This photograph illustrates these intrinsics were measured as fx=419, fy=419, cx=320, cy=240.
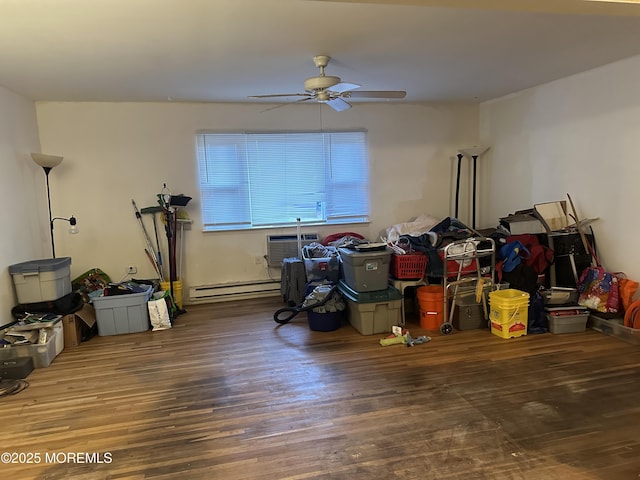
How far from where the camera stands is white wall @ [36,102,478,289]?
4901 mm

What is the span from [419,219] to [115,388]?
4.03 metres

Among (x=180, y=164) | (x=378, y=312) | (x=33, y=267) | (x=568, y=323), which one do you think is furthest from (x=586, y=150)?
(x=33, y=267)

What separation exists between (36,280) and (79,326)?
598 millimetres

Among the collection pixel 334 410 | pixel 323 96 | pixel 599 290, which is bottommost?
pixel 334 410

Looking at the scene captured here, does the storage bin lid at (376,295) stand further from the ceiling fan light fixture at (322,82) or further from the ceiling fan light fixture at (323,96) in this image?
the ceiling fan light fixture at (322,82)

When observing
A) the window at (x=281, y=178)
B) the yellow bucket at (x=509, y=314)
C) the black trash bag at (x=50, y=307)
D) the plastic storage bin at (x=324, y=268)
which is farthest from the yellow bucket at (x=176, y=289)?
the yellow bucket at (x=509, y=314)

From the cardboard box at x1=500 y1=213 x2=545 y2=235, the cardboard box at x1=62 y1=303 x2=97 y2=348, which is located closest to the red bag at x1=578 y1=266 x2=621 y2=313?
the cardboard box at x1=500 y1=213 x2=545 y2=235

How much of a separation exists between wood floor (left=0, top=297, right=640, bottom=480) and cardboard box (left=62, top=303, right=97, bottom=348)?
0.18 metres

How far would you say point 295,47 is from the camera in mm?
3088

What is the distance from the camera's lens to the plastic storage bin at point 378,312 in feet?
13.2

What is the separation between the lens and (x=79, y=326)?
416 cm

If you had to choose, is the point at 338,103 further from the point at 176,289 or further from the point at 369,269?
the point at 176,289

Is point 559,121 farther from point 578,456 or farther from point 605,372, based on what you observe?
point 578,456

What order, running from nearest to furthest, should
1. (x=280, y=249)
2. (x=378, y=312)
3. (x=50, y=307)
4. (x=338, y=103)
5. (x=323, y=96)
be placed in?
(x=323, y=96)
(x=338, y=103)
(x=50, y=307)
(x=378, y=312)
(x=280, y=249)
